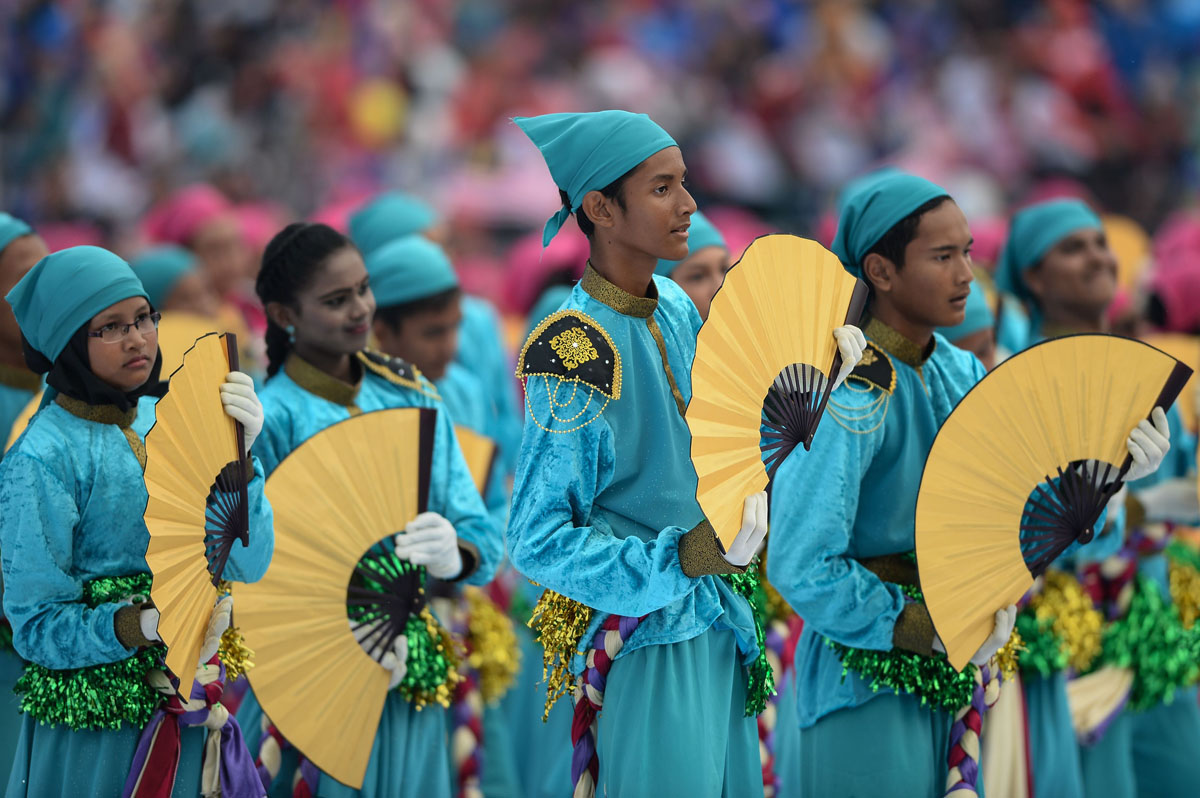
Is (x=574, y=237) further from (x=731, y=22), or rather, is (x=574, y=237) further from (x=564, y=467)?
(x=731, y=22)

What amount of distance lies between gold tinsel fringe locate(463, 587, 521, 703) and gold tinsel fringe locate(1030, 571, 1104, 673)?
177 centimetres

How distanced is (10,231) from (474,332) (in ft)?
7.29

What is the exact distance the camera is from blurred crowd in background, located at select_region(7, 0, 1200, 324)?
14117 millimetres

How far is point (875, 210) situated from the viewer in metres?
4.16

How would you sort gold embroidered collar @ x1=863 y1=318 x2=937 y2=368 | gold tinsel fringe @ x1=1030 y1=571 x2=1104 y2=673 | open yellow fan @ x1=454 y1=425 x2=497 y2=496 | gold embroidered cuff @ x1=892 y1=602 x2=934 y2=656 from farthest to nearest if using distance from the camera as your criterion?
open yellow fan @ x1=454 y1=425 x2=497 y2=496
gold tinsel fringe @ x1=1030 y1=571 x2=1104 y2=673
gold embroidered collar @ x1=863 y1=318 x2=937 y2=368
gold embroidered cuff @ x1=892 y1=602 x2=934 y2=656

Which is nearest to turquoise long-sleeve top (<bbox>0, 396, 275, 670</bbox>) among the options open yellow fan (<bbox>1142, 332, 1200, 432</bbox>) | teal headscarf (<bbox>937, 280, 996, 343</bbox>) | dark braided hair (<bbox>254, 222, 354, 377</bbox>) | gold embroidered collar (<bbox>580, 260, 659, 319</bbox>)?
dark braided hair (<bbox>254, 222, 354, 377</bbox>)

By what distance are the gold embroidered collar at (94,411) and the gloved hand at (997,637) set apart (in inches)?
86.2

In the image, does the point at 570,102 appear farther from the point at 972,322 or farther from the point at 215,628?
the point at 215,628

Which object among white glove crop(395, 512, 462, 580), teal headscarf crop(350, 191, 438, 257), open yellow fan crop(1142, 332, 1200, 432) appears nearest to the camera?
white glove crop(395, 512, 462, 580)

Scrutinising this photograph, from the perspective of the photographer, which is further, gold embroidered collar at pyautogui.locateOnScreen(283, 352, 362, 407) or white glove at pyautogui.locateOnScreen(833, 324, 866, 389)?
gold embroidered collar at pyautogui.locateOnScreen(283, 352, 362, 407)

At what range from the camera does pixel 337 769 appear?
4.16 meters

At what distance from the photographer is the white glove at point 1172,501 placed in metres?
5.15

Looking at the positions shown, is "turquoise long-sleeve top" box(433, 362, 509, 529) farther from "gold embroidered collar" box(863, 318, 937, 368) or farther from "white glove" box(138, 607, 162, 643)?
"white glove" box(138, 607, 162, 643)

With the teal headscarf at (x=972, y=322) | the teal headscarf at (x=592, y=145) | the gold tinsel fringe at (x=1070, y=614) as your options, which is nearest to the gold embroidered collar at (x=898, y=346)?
the teal headscarf at (x=592, y=145)
